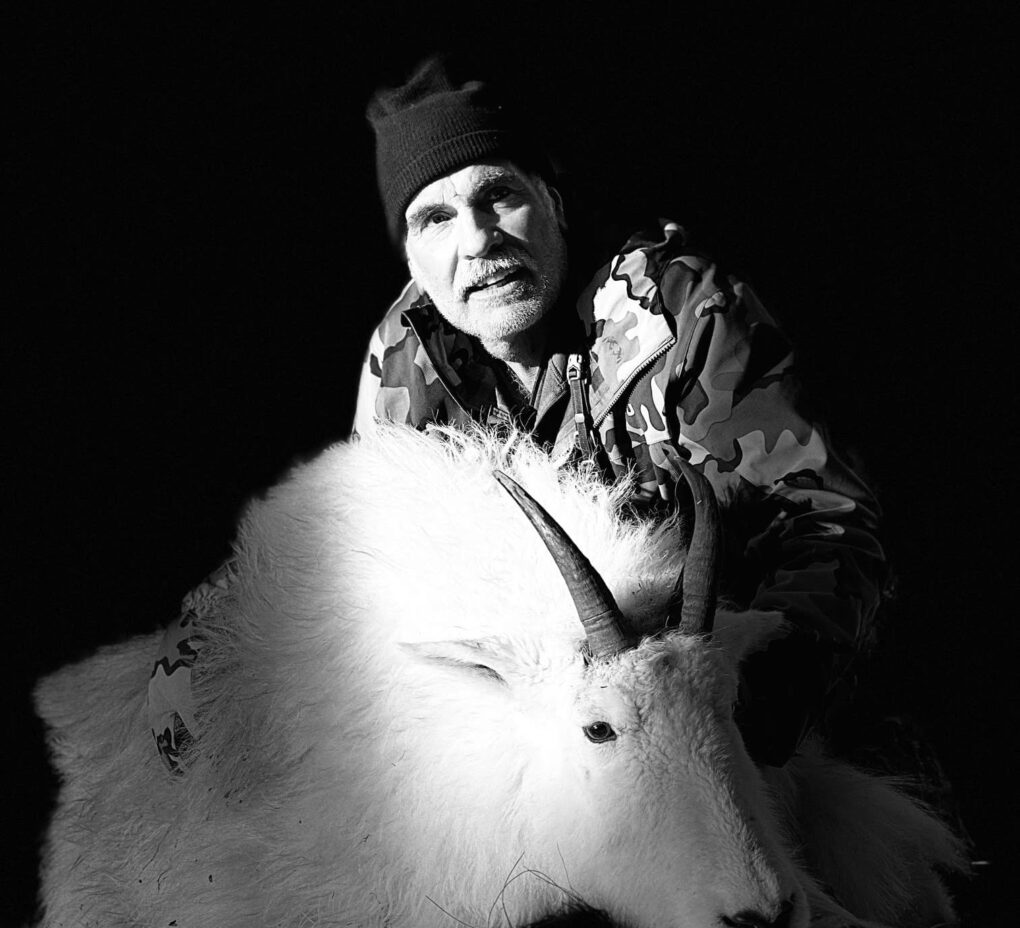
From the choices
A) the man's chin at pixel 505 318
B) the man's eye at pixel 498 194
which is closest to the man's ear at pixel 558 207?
the man's eye at pixel 498 194

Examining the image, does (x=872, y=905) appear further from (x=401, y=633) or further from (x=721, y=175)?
(x=721, y=175)

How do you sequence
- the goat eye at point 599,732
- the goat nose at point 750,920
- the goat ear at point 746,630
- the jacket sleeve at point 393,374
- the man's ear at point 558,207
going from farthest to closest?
the jacket sleeve at point 393,374
the man's ear at point 558,207
the goat ear at point 746,630
the goat eye at point 599,732
the goat nose at point 750,920

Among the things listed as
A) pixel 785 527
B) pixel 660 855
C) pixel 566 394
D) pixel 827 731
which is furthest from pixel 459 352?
pixel 660 855

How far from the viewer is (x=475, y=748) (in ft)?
5.10

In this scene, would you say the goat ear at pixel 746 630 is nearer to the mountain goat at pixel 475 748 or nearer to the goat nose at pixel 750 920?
the mountain goat at pixel 475 748

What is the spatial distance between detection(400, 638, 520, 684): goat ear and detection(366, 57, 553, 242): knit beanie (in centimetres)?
131

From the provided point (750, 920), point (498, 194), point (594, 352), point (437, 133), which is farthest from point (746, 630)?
point (437, 133)

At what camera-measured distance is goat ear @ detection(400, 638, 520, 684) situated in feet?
4.95

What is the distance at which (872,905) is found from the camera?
1.79 metres

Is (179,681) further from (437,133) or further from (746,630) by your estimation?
(437,133)

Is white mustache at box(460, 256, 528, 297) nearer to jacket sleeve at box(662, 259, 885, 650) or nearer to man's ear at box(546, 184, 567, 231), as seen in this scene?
man's ear at box(546, 184, 567, 231)

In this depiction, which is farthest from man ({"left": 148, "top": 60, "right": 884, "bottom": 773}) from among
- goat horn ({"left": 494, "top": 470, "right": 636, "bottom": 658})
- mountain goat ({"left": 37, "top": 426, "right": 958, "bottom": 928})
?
goat horn ({"left": 494, "top": 470, "right": 636, "bottom": 658})

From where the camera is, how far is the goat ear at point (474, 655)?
151 cm

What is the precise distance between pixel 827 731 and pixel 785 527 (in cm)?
51
